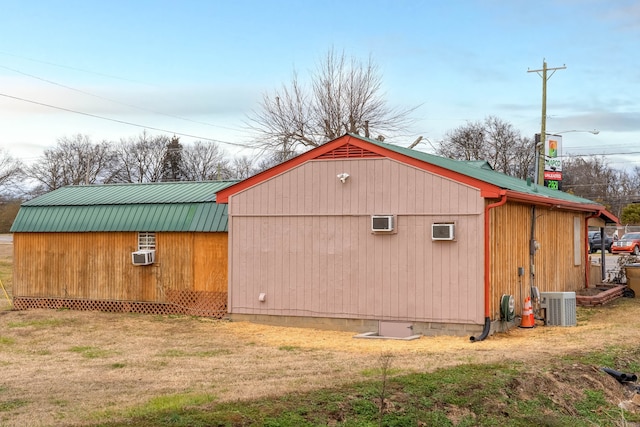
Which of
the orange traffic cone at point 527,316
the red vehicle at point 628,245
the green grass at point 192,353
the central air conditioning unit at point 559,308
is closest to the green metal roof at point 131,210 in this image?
the green grass at point 192,353

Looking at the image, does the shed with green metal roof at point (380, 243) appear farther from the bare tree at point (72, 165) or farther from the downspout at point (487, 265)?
the bare tree at point (72, 165)

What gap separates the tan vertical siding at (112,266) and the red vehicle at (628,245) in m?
30.5

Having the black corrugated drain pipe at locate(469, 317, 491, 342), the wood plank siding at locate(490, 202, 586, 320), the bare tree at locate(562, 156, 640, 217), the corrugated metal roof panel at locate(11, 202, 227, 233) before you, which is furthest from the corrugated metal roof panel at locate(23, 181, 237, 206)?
the bare tree at locate(562, 156, 640, 217)

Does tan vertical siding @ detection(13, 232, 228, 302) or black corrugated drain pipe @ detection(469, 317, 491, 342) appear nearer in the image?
black corrugated drain pipe @ detection(469, 317, 491, 342)

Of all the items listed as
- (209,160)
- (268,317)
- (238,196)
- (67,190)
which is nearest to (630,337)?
(268,317)

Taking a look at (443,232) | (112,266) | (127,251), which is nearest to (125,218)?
(127,251)

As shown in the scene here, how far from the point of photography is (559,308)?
1516 centimetres

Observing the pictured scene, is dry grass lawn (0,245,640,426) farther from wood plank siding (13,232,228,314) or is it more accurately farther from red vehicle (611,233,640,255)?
red vehicle (611,233,640,255)

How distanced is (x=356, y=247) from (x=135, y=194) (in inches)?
294

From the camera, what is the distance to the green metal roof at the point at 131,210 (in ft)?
57.6

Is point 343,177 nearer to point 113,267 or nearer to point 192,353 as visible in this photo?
point 192,353

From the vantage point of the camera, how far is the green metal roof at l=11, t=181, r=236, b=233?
17562 millimetres

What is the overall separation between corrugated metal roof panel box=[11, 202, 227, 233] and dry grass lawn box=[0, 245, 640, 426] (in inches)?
87.3

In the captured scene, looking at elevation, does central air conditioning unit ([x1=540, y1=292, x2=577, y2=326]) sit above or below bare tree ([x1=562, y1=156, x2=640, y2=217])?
below
